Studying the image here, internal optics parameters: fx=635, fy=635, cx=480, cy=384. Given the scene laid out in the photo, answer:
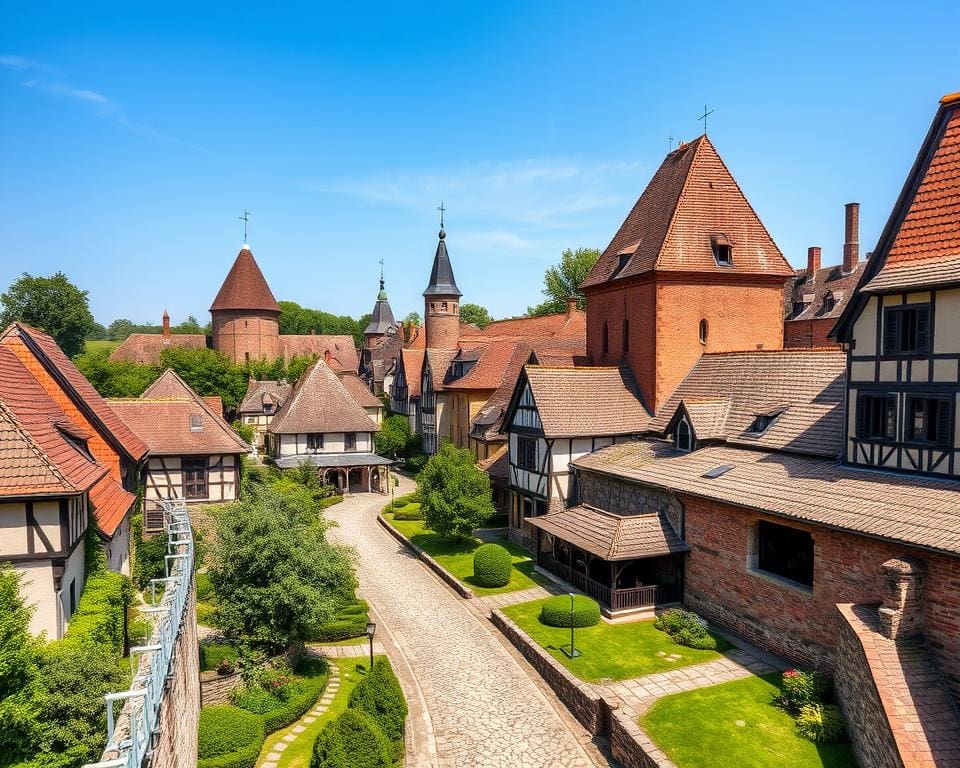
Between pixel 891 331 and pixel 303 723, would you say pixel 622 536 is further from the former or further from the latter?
pixel 303 723

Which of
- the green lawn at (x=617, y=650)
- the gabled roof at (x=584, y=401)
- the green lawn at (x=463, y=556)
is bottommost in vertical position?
the green lawn at (x=463, y=556)

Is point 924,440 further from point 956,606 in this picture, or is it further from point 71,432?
point 71,432

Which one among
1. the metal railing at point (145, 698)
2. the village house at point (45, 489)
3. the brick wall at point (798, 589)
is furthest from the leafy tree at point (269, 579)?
the brick wall at point (798, 589)

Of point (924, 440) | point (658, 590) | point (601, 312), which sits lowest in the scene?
point (658, 590)

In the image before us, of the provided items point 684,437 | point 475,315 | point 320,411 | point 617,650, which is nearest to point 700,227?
Answer: point 684,437

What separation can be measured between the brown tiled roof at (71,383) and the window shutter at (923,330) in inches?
944

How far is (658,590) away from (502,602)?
5506mm

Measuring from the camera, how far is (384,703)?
14633 mm

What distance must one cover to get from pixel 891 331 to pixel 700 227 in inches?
496

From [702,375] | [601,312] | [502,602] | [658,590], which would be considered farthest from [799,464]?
[601,312]

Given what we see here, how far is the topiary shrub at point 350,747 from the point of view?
12711 millimetres

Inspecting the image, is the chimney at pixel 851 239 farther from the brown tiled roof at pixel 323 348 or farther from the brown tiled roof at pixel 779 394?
the brown tiled roof at pixel 323 348

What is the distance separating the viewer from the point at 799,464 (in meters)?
19.2

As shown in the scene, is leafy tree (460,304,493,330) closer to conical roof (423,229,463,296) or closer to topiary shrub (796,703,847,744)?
conical roof (423,229,463,296)
